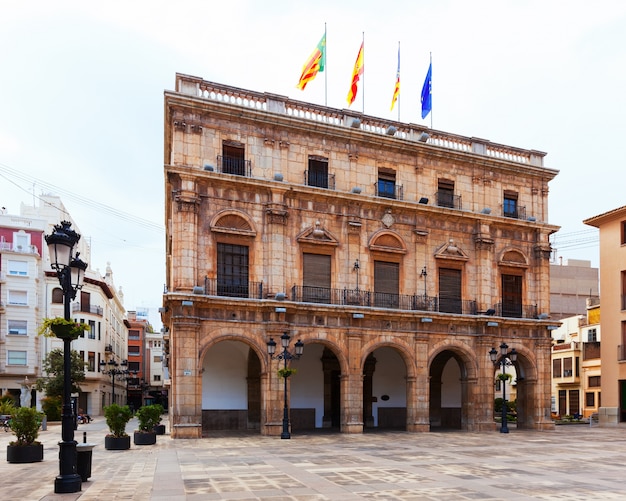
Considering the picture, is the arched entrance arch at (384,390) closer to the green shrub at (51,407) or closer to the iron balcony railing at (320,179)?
the iron balcony railing at (320,179)

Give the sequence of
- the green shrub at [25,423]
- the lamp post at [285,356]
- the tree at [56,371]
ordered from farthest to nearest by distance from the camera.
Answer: the tree at [56,371]
the lamp post at [285,356]
the green shrub at [25,423]

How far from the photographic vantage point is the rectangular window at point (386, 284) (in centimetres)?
2980

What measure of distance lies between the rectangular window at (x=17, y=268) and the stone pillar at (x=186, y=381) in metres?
32.8

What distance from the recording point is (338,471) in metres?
15.6

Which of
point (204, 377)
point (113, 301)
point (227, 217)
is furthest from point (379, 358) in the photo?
point (113, 301)

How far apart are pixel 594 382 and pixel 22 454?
134 feet

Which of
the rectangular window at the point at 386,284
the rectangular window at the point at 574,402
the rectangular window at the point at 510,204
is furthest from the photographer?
the rectangular window at the point at 574,402

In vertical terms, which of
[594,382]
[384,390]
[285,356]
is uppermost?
[285,356]

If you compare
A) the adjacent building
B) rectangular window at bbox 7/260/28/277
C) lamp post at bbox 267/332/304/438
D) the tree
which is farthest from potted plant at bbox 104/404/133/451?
rectangular window at bbox 7/260/28/277

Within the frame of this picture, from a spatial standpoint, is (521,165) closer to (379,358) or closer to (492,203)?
(492,203)

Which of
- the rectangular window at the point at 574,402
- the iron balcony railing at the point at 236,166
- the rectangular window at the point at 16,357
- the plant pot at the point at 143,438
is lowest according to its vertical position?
the rectangular window at the point at 574,402

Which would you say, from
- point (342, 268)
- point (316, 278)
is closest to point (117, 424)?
point (316, 278)

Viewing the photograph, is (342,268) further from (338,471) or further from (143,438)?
(338,471)

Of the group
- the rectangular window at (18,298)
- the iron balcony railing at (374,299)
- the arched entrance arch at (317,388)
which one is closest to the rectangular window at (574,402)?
the iron balcony railing at (374,299)
